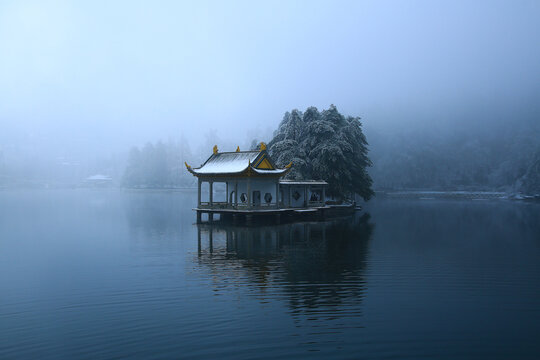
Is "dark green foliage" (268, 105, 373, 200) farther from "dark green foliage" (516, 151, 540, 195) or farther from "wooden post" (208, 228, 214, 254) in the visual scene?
"dark green foliage" (516, 151, 540, 195)

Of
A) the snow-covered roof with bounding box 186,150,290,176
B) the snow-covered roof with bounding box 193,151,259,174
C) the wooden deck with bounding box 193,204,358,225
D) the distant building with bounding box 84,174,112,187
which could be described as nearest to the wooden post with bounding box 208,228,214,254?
the wooden deck with bounding box 193,204,358,225

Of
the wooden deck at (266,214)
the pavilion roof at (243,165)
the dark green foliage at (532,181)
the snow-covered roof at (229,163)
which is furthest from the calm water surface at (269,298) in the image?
the dark green foliage at (532,181)

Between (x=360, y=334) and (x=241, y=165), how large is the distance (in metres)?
27.6

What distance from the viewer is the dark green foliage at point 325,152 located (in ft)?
154

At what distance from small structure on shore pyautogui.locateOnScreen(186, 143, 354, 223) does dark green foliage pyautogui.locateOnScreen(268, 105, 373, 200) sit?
539 cm

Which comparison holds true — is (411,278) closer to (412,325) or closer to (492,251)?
(412,325)

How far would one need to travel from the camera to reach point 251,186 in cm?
3781

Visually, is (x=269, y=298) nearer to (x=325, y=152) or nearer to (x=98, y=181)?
(x=325, y=152)

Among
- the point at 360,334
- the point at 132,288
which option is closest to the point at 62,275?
the point at 132,288

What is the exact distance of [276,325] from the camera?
1116 centimetres

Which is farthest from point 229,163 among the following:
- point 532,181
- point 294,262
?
point 532,181

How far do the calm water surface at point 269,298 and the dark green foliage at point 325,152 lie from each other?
20.7m

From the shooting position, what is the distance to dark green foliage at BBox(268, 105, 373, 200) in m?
46.9

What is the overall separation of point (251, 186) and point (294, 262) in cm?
1862
